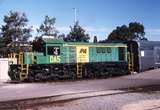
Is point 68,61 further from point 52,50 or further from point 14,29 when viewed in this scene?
point 14,29

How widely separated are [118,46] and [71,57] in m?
5.37

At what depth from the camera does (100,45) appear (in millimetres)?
34938

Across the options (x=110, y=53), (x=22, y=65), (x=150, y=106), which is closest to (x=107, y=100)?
(x=150, y=106)

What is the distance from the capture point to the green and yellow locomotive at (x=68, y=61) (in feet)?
101

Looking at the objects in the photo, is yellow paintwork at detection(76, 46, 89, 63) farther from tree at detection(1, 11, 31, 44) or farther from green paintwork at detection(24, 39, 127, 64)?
tree at detection(1, 11, 31, 44)

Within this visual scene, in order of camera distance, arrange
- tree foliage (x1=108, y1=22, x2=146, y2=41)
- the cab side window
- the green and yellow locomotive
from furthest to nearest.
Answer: tree foliage (x1=108, y1=22, x2=146, y2=41) < the cab side window < the green and yellow locomotive

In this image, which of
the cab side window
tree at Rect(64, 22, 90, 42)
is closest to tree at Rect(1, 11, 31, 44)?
tree at Rect(64, 22, 90, 42)

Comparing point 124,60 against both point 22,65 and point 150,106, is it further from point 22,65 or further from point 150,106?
point 150,106

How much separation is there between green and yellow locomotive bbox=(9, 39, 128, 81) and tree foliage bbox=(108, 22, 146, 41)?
1646 inches

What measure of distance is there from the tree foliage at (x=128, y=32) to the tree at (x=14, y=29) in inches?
1201

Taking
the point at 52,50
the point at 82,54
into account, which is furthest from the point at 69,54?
the point at 52,50

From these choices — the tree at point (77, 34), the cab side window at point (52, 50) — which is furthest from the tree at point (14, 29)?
the cab side window at point (52, 50)

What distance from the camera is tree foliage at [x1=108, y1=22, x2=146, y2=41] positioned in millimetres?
80644

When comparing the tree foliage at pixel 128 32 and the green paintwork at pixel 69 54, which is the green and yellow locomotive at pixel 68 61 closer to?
the green paintwork at pixel 69 54
